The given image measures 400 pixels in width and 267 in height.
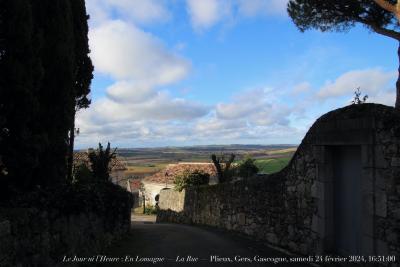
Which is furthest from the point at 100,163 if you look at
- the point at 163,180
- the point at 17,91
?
the point at 163,180

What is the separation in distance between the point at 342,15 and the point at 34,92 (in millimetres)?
11473

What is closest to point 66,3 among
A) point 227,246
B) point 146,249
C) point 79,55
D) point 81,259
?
point 79,55

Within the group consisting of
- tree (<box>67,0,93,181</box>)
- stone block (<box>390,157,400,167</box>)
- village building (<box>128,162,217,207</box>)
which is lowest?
village building (<box>128,162,217,207</box>)

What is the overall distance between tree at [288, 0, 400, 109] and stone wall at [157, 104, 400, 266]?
5.69 metres

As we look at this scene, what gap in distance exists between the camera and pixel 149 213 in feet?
142

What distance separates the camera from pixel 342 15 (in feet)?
50.9

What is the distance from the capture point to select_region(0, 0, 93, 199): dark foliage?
7.16 m

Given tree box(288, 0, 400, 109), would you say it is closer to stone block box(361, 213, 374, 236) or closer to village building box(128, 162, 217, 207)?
stone block box(361, 213, 374, 236)

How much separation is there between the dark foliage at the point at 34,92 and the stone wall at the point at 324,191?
4.96 metres

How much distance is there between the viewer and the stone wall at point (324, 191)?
257 inches

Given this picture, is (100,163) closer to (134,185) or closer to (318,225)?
(318,225)

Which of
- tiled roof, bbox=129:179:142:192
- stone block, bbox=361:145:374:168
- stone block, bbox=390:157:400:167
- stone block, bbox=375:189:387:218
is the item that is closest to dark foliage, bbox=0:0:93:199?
stone block, bbox=361:145:374:168

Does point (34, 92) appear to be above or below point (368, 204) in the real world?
above

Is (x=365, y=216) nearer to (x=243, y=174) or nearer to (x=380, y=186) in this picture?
(x=380, y=186)
